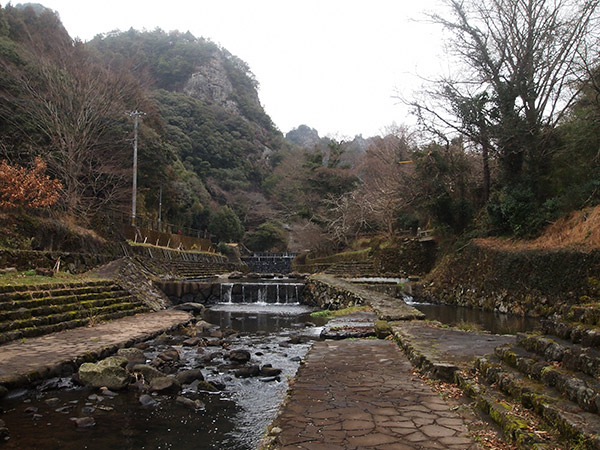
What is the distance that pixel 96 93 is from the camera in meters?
20.7

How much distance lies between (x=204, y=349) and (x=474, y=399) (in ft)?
20.4

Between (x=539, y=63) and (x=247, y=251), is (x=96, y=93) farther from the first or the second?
(x=247, y=251)

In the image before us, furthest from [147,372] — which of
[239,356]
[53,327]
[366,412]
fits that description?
[366,412]

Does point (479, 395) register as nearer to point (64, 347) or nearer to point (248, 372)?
point (248, 372)

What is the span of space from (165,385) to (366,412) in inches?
130

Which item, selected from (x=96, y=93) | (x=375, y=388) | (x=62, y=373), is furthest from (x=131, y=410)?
(x=96, y=93)

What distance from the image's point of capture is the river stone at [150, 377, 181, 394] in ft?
19.1

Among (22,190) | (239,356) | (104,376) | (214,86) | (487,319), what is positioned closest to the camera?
(104,376)

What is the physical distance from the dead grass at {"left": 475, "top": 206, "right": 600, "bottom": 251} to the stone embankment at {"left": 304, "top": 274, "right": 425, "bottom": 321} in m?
5.09

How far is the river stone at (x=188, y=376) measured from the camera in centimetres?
630

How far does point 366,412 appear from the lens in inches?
152

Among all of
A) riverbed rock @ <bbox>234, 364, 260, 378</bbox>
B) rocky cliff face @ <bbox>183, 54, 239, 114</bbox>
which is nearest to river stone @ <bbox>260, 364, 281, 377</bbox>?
riverbed rock @ <bbox>234, 364, 260, 378</bbox>

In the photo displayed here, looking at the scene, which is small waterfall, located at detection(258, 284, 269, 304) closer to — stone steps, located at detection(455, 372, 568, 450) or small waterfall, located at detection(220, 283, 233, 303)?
small waterfall, located at detection(220, 283, 233, 303)

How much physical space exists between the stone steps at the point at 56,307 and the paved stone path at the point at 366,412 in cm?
605
